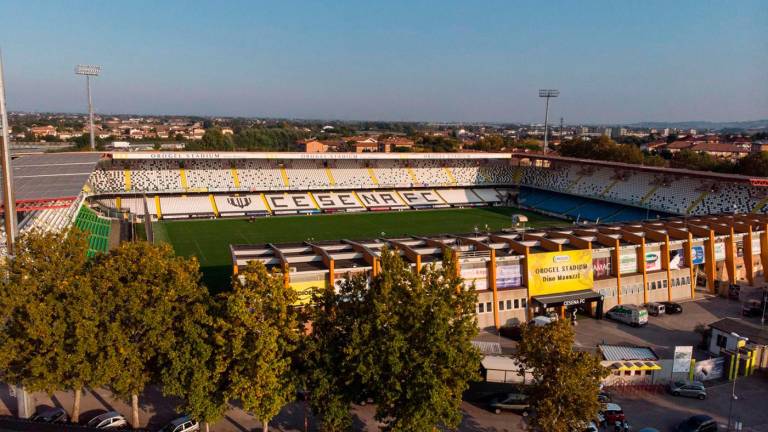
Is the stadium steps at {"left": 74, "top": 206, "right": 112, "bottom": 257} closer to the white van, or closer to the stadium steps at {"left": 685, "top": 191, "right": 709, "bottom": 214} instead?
the white van

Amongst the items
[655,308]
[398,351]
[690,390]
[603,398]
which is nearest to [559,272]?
[655,308]

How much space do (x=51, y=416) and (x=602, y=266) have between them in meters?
23.6

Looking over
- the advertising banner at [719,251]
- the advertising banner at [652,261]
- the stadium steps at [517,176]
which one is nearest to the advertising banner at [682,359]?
the advertising banner at [652,261]

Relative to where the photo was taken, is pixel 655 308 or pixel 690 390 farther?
pixel 655 308

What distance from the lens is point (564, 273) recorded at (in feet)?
83.9

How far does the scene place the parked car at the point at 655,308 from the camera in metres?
26.6

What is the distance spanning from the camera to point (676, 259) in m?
28.6

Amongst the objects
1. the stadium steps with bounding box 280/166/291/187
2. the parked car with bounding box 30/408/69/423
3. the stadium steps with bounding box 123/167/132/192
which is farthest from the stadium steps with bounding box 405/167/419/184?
the parked car with bounding box 30/408/69/423

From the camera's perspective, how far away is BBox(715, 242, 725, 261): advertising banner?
99.3ft

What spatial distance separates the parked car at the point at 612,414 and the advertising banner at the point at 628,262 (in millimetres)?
11955

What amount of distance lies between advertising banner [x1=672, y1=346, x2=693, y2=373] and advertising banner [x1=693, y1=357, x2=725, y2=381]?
441mm

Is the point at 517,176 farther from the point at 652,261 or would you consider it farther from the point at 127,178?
the point at 127,178

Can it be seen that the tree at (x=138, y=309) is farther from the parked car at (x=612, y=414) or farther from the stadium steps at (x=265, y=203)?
the stadium steps at (x=265, y=203)

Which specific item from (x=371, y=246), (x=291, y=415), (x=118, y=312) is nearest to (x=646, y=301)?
(x=371, y=246)
